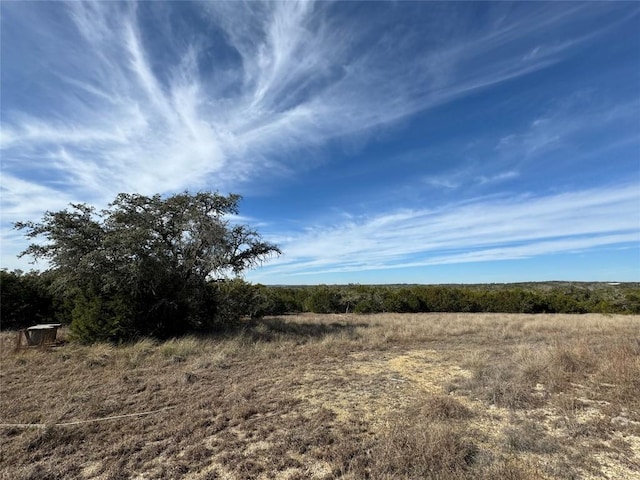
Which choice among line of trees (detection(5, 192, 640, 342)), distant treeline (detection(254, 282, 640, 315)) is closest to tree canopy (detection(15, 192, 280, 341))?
line of trees (detection(5, 192, 640, 342))

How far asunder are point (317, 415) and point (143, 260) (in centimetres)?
900

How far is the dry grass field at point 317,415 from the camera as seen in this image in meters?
3.86

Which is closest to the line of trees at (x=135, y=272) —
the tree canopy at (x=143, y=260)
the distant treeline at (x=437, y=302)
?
the tree canopy at (x=143, y=260)

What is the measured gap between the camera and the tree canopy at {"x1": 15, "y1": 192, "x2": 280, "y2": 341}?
11602 millimetres

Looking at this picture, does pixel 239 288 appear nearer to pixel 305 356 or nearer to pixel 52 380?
pixel 305 356

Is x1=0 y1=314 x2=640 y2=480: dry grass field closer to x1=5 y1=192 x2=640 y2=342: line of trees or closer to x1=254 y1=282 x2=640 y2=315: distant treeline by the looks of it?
x1=5 y1=192 x2=640 y2=342: line of trees

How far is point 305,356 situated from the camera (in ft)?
32.6

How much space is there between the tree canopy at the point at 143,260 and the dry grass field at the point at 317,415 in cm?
201

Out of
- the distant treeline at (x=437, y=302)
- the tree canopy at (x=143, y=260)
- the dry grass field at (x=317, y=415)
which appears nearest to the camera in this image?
the dry grass field at (x=317, y=415)

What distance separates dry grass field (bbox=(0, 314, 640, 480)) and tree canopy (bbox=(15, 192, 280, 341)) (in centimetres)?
201

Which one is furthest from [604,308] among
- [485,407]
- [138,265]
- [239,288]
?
[138,265]

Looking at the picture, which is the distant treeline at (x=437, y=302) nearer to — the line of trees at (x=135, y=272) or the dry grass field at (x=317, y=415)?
the line of trees at (x=135, y=272)

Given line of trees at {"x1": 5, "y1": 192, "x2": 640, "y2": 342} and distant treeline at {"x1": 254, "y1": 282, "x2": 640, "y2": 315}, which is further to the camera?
distant treeline at {"x1": 254, "y1": 282, "x2": 640, "y2": 315}

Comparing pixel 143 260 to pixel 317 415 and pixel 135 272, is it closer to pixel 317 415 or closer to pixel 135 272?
pixel 135 272
